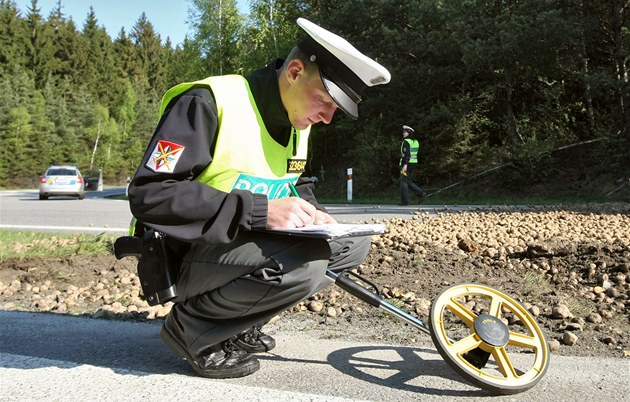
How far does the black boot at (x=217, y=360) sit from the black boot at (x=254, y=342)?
0.47ft

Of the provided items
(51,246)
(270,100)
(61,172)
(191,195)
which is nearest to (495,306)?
(270,100)

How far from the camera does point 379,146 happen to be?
20.8 m

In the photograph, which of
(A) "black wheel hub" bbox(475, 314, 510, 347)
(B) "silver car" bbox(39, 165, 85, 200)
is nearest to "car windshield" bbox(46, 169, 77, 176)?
(B) "silver car" bbox(39, 165, 85, 200)

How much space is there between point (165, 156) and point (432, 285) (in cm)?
260

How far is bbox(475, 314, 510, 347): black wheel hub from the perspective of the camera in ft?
7.61

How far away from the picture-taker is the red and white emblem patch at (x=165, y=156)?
2.03 m

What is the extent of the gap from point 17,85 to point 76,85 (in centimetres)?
1463

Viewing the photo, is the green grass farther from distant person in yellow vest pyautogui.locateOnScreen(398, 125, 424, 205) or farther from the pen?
distant person in yellow vest pyautogui.locateOnScreen(398, 125, 424, 205)

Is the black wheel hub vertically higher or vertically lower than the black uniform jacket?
lower

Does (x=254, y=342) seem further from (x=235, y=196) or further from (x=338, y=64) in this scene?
(x=338, y=64)

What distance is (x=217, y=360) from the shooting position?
2.35 meters

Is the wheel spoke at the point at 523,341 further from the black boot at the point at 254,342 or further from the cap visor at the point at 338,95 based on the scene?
the cap visor at the point at 338,95

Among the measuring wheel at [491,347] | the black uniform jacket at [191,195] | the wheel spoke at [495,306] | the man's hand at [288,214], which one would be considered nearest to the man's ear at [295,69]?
the black uniform jacket at [191,195]

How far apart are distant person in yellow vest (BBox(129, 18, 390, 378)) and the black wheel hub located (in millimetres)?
708
